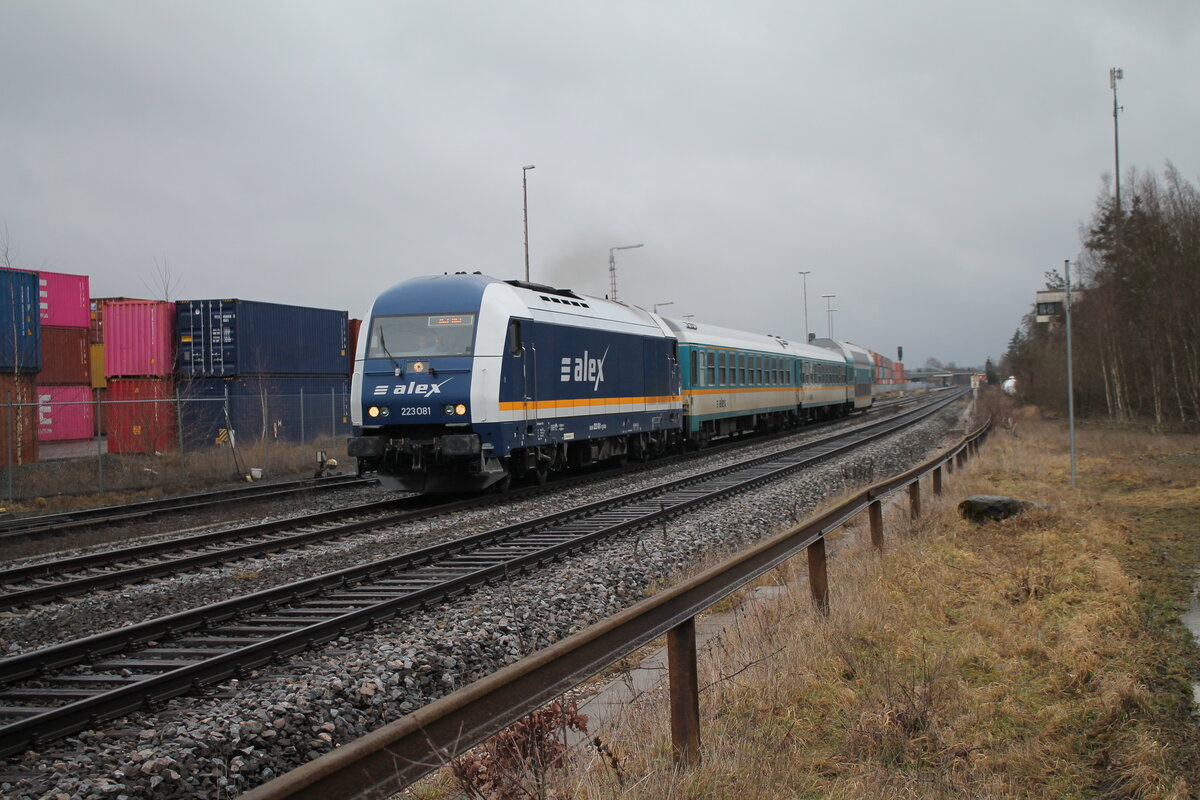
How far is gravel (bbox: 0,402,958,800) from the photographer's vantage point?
14.6 ft

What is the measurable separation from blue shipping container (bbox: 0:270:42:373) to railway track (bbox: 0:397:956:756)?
732 inches

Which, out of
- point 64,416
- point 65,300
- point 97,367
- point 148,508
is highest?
point 65,300

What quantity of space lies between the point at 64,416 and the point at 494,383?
20744 millimetres

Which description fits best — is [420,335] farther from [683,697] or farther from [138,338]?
[138,338]

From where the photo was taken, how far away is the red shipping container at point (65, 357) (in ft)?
89.5

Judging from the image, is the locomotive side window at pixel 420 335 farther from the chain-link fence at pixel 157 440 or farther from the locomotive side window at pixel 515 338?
the chain-link fence at pixel 157 440

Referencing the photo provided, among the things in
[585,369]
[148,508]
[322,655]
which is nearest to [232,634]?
[322,655]

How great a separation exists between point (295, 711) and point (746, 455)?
19657 millimetres

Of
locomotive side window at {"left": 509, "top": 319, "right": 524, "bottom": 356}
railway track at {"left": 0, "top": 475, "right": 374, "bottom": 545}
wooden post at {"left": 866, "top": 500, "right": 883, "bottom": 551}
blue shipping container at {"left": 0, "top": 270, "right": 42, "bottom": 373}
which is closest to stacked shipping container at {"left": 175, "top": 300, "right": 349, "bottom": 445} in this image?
blue shipping container at {"left": 0, "top": 270, "right": 42, "bottom": 373}

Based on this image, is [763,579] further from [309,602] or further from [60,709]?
[60,709]

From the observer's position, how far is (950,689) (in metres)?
4.89

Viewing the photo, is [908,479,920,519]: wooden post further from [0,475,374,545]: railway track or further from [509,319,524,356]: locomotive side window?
[0,475,374,545]: railway track

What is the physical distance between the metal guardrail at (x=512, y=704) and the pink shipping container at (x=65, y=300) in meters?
28.7

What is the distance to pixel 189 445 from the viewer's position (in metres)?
25.8
